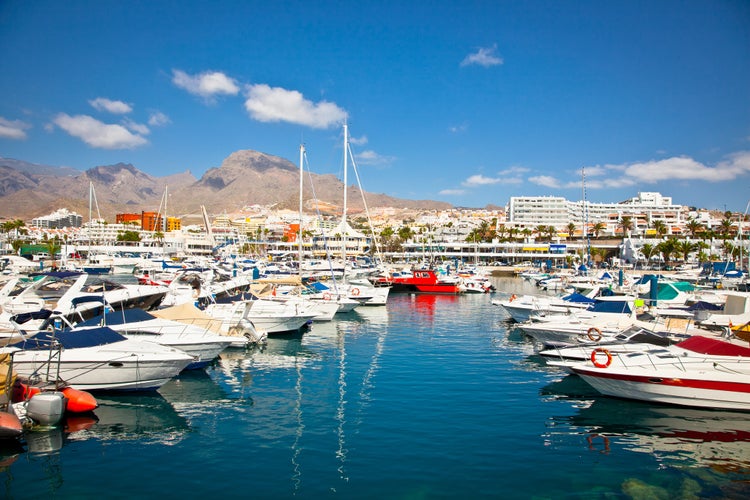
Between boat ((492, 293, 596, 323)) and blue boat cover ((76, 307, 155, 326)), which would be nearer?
blue boat cover ((76, 307, 155, 326))

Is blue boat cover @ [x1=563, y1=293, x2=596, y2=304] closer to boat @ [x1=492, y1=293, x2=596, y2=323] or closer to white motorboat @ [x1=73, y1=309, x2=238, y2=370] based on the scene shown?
boat @ [x1=492, y1=293, x2=596, y2=323]

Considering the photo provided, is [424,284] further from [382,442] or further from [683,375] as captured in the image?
[382,442]

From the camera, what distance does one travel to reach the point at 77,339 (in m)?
16.8

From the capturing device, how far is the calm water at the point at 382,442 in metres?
11.3

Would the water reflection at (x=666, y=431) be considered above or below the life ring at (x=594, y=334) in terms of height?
below

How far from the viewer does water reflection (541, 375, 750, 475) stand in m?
13.0

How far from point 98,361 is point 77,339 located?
1.22 m

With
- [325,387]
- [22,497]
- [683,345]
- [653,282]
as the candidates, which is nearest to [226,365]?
[325,387]

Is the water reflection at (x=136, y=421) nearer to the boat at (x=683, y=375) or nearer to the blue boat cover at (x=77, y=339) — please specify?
the blue boat cover at (x=77, y=339)

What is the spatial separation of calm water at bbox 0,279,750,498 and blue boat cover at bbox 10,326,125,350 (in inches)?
77.1

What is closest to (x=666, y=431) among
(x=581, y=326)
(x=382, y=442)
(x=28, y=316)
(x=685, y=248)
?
(x=382, y=442)

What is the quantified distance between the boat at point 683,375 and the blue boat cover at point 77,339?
16.2 m

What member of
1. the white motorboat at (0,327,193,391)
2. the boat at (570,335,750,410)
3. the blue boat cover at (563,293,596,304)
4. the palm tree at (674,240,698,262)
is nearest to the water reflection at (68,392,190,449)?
the white motorboat at (0,327,193,391)

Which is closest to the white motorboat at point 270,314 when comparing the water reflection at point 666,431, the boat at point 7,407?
the boat at point 7,407
